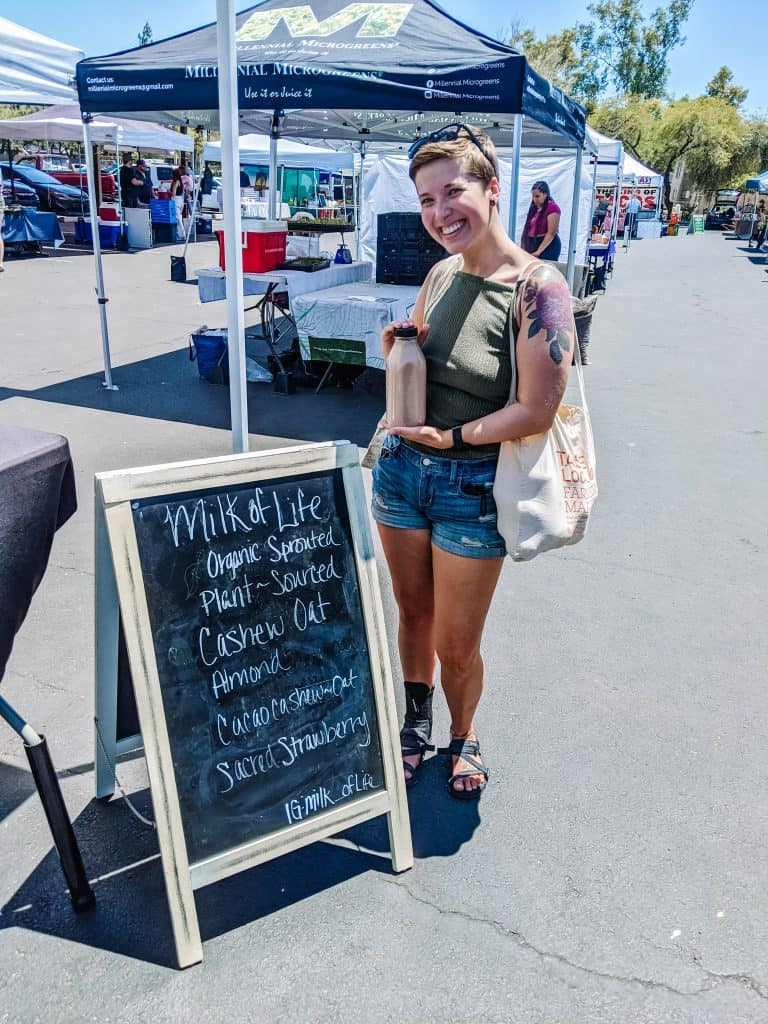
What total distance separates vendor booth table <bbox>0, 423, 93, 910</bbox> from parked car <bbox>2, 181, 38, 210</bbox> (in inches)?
753

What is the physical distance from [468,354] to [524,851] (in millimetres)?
1500

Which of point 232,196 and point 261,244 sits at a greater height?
point 232,196

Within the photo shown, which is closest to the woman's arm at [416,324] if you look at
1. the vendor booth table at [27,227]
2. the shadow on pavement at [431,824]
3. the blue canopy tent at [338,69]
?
the shadow on pavement at [431,824]

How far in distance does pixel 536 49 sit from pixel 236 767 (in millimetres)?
56783

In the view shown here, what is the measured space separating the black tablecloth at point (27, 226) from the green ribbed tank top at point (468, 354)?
680 inches

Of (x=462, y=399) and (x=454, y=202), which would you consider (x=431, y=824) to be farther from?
(x=454, y=202)

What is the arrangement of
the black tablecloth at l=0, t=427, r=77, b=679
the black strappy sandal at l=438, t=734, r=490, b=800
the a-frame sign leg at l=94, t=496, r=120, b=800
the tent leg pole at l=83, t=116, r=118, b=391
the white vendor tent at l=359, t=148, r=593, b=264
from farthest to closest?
the white vendor tent at l=359, t=148, r=593, b=264 → the tent leg pole at l=83, t=116, r=118, b=391 → the black strappy sandal at l=438, t=734, r=490, b=800 → the black tablecloth at l=0, t=427, r=77, b=679 → the a-frame sign leg at l=94, t=496, r=120, b=800

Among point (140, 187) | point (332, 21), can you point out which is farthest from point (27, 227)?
point (332, 21)

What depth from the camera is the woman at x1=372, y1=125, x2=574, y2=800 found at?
2.00 metres

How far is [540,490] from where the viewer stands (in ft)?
7.00

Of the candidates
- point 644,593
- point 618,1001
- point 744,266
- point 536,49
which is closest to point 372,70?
point 644,593

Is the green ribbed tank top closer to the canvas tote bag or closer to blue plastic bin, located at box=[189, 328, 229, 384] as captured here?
the canvas tote bag

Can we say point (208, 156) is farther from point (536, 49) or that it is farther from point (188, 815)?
point (536, 49)

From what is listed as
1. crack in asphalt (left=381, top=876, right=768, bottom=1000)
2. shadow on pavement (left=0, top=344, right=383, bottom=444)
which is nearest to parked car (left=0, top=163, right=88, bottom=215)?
shadow on pavement (left=0, top=344, right=383, bottom=444)
